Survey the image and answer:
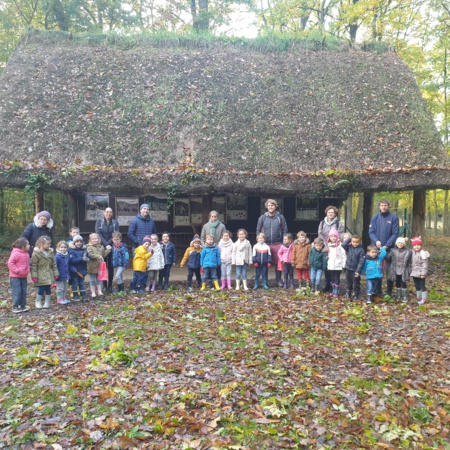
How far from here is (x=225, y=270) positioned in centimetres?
914

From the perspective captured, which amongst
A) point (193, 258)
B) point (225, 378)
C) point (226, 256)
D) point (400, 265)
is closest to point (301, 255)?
point (226, 256)

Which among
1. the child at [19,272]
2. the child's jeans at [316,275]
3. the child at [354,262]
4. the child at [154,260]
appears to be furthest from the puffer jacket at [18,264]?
the child at [354,262]

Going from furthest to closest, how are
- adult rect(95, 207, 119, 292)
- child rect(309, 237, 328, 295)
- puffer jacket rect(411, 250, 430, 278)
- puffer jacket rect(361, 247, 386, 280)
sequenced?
adult rect(95, 207, 119, 292) → child rect(309, 237, 328, 295) → puffer jacket rect(361, 247, 386, 280) → puffer jacket rect(411, 250, 430, 278)

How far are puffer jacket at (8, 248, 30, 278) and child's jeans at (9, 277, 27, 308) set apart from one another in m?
0.10

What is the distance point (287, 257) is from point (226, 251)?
4.62ft

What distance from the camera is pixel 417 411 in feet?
13.2

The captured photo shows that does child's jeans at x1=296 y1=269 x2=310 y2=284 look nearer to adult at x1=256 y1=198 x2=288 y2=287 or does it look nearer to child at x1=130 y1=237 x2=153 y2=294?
adult at x1=256 y1=198 x2=288 y2=287

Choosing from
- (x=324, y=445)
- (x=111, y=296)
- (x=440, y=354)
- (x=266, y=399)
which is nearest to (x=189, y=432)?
(x=266, y=399)

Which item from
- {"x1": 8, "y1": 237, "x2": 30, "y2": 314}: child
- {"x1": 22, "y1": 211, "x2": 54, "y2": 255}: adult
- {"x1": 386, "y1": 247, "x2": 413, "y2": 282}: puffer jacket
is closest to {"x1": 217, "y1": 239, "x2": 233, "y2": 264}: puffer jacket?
{"x1": 386, "y1": 247, "x2": 413, "y2": 282}: puffer jacket

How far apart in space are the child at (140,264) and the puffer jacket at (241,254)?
1.90 meters

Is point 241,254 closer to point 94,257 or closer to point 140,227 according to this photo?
point 140,227

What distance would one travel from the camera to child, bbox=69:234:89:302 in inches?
312

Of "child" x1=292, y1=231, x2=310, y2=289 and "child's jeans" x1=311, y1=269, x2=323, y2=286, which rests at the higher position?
"child" x1=292, y1=231, x2=310, y2=289

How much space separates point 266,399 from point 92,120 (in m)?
9.78
